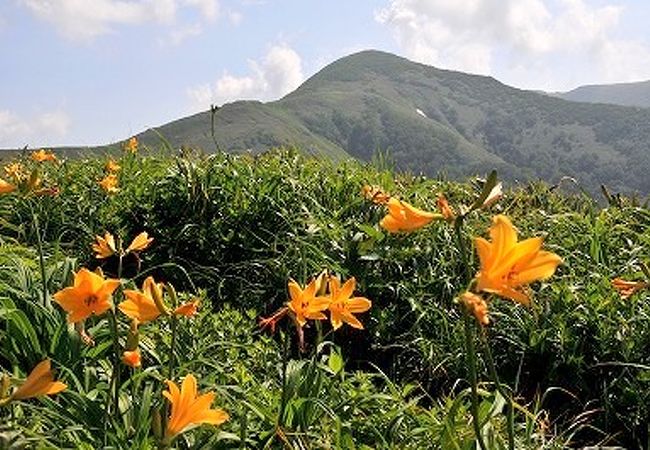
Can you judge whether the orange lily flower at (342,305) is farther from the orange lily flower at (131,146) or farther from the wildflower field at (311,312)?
the orange lily flower at (131,146)

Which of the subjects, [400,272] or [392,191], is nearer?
[400,272]

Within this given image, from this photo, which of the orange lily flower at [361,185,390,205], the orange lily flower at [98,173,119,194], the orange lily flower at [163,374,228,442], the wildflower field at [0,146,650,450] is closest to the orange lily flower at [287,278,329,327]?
the wildflower field at [0,146,650,450]

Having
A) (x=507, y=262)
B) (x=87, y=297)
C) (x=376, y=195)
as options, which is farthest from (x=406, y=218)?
(x=376, y=195)

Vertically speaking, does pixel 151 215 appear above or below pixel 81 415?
above

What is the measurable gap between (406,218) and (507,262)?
0.80ft

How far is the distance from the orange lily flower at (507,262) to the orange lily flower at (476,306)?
0.05 meters

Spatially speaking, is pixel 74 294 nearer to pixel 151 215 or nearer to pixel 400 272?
pixel 400 272

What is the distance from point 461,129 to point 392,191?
19858 cm

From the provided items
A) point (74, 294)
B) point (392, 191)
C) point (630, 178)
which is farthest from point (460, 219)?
point (630, 178)

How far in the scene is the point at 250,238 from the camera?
431cm

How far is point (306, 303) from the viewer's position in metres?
1.95

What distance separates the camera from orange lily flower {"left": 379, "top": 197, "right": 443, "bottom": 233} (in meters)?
1.32

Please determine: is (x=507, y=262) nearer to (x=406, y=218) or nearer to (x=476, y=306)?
(x=476, y=306)

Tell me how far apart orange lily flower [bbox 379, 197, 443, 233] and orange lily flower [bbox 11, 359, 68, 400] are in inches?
25.3
